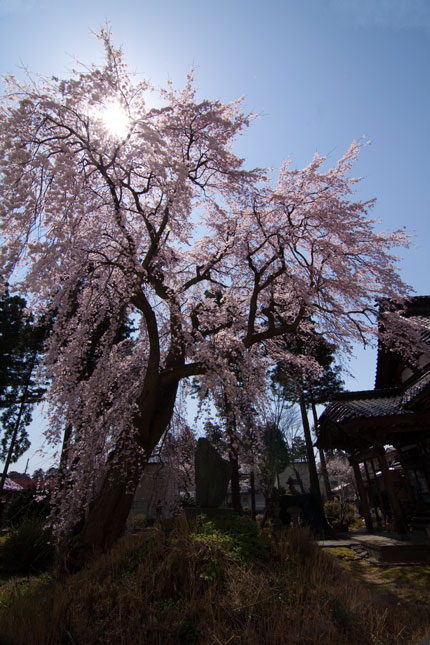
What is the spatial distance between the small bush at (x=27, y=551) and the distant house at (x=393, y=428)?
8.46m

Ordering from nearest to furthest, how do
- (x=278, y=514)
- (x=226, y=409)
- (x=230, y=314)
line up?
(x=226, y=409), (x=230, y=314), (x=278, y=514)

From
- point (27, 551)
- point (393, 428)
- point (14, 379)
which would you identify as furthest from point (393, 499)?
point (14, 379)

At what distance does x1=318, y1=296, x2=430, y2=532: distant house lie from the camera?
31.8 ft

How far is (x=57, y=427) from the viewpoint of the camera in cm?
745

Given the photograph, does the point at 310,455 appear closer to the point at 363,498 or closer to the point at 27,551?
the point at 363,498

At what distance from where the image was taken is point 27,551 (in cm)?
913

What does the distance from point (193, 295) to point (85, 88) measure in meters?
6.42

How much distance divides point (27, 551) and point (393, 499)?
32.1 ft

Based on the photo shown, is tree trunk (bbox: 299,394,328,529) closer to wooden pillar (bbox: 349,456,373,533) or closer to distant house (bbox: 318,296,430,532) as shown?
distant house (bbox: 318,296,430,532)

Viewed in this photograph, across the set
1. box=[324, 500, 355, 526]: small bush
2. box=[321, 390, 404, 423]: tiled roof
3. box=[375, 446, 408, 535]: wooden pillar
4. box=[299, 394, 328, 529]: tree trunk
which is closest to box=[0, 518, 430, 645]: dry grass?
box=[321, 390, 404, 423]: tiled roof

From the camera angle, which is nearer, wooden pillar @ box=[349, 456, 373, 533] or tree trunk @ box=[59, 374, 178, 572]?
tree trunk @ box=[59, 374, 178, 572]

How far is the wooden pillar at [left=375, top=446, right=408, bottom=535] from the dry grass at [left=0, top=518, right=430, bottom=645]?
5182 mm

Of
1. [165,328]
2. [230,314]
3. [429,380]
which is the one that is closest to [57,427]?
[165,328]

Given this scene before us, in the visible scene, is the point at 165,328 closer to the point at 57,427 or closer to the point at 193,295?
the point at 193,295
